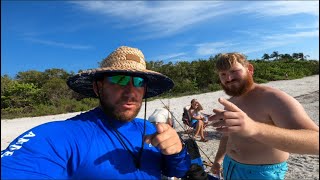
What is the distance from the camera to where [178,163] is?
6.19 ft

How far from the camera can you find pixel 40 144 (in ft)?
5.24

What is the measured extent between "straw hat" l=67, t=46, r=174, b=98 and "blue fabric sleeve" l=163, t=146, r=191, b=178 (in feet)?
1.75

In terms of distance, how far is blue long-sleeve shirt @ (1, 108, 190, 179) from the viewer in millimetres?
1519

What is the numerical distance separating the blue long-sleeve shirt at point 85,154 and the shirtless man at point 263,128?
449 millimetres

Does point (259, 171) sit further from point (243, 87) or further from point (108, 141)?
point (108, 141)

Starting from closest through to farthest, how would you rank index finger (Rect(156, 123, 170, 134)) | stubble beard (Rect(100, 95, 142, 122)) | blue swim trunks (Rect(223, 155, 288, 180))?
index finger (Rect(156, 123, 170, 134)) < stubble beard (Rect(100, 95, 142, 122)) < blue swim trunks (Rect(223, 155, 288, 180))

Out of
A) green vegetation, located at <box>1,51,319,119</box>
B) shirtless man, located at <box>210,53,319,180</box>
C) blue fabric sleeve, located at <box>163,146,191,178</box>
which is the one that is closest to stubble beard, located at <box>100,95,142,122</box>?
blue fabric sleeve, located at <box>163,146,191,178</box>

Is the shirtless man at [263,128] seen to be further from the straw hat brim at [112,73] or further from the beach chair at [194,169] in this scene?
the straw hat brim at [112,73]

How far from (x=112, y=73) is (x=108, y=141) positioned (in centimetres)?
44

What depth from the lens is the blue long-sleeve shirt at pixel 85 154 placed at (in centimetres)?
152

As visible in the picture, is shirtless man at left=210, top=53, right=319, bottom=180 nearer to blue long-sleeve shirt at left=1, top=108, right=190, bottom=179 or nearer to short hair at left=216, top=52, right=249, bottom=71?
short hair at left=216, top=52, right=249, bottom=71

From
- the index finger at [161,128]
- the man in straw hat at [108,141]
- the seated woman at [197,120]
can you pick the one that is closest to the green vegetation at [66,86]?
the seated woman at [197,120]

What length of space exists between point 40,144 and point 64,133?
160 mm

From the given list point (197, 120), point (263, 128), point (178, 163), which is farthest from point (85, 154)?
point (197, 120)
